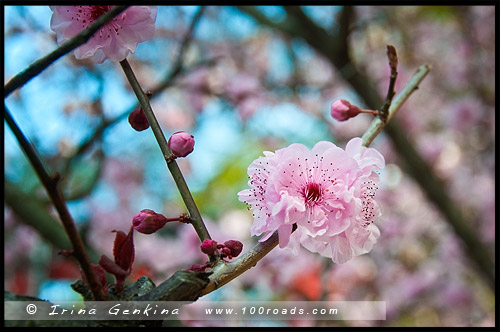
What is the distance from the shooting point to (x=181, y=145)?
0.52 m

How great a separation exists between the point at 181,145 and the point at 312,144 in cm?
213

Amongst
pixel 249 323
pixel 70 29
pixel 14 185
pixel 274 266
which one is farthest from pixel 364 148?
pixel 274 266

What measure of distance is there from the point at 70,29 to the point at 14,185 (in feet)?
2.90

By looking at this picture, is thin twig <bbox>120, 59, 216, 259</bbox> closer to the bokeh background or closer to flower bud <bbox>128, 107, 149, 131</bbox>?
flower bud <bbox>128, 107, 149, 131</bbox>

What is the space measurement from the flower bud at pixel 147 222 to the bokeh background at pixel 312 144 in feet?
4.04

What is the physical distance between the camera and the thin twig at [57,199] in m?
0.38

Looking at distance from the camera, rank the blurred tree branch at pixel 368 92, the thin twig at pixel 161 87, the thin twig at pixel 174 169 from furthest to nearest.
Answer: the blurred tree branch at pixel 368 92
the thin twig at pixel 161 87
the thin twig at pixel 174 169

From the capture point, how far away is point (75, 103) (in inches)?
84.4

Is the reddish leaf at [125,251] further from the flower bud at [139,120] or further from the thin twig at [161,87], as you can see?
the thin twig at [161,87]

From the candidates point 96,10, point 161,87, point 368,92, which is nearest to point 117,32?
point 96,10

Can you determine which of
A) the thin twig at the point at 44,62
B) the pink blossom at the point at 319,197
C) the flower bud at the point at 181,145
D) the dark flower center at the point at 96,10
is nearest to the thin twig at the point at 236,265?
the pink blossom at the point at 319,197

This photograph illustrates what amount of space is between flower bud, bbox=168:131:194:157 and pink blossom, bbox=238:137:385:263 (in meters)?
0.08

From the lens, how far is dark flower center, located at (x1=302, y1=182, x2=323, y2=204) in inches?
22.0

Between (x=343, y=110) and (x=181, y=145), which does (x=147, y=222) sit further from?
(x=343, y=110)
